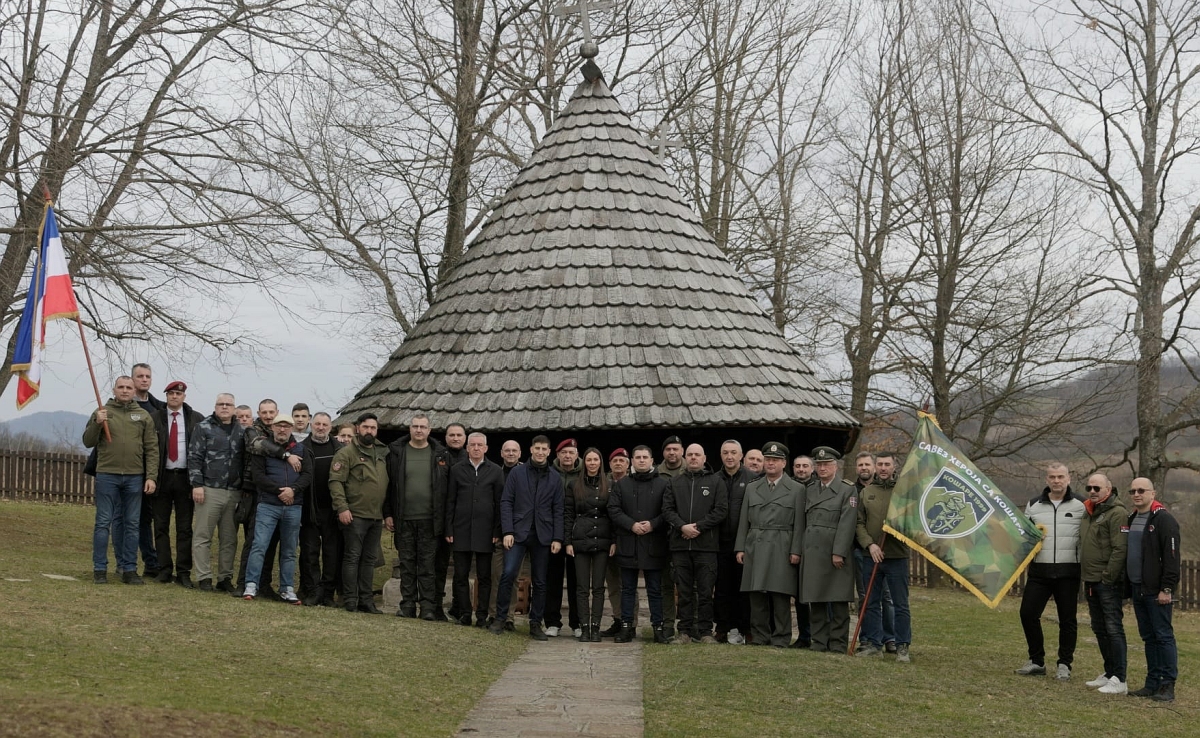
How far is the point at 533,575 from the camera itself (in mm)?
9852

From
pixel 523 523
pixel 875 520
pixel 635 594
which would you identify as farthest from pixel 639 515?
pixel 875 520

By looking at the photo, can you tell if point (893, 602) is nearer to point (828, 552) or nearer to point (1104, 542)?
point (828, 552)

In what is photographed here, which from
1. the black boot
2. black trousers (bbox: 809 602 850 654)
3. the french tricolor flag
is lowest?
the black boot

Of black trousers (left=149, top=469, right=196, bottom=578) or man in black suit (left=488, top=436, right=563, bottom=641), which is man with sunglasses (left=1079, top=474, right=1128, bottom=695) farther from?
black trousers (left=149, top=469, right=196, bottom=578)

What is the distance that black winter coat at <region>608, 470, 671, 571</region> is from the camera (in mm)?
9641

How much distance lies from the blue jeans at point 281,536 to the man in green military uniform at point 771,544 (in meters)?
3.40

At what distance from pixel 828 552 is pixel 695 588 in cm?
110

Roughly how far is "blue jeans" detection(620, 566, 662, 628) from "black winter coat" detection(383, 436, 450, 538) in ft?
4.87

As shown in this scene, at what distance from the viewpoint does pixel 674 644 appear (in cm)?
949

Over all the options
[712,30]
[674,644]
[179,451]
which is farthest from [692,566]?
[712,30]

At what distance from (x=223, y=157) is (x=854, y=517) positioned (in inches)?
283

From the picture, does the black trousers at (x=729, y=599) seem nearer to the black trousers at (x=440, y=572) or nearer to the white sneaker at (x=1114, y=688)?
the black trousers at (x=440, y=572)

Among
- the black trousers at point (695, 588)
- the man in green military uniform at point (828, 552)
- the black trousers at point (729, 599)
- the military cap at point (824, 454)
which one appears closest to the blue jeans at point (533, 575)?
the black trousers at point (695, 588)

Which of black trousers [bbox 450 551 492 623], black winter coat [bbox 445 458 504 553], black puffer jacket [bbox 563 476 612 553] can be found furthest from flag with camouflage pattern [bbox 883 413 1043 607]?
black trousers [bbox 450 551 492 623]
